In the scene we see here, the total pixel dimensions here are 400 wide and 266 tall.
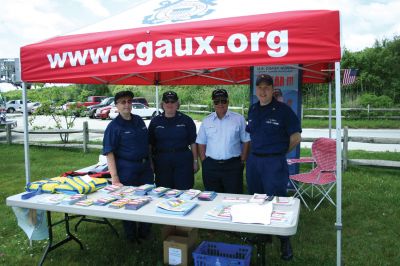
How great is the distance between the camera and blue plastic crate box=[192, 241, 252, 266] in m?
3.00

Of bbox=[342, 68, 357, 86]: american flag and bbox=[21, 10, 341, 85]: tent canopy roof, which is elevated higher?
bbox=[342, 68, 357, 86]: american flag

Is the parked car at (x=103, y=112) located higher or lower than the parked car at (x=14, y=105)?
lower

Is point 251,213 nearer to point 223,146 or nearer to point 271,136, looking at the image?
point 271,136

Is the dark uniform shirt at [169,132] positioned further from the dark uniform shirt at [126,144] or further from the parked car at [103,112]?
the parked car at [103,112]

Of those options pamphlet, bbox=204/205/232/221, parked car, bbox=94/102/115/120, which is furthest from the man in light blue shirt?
parked car, bbox=94/102/115/120

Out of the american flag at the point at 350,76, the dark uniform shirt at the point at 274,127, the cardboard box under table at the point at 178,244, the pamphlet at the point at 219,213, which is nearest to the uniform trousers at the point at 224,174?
the dark uniform shirt at the point at 274,127

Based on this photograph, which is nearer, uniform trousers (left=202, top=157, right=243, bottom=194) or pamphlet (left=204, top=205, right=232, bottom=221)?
pamphlet (left=204, top=205, right=232, bottom=221)

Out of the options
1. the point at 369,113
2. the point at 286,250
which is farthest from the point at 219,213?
the point at 369,113

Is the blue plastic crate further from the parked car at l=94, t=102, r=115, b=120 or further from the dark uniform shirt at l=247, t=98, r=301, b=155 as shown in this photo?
the parked car at l=94, t=102, r=115, b=120

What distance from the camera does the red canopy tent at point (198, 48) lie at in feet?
9.15

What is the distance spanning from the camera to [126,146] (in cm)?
382

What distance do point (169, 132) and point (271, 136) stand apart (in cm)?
113

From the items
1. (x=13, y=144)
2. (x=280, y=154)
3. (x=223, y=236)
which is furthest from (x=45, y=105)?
(x=280, y=154)

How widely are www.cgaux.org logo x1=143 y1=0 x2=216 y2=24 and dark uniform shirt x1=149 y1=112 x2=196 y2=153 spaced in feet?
3.50
